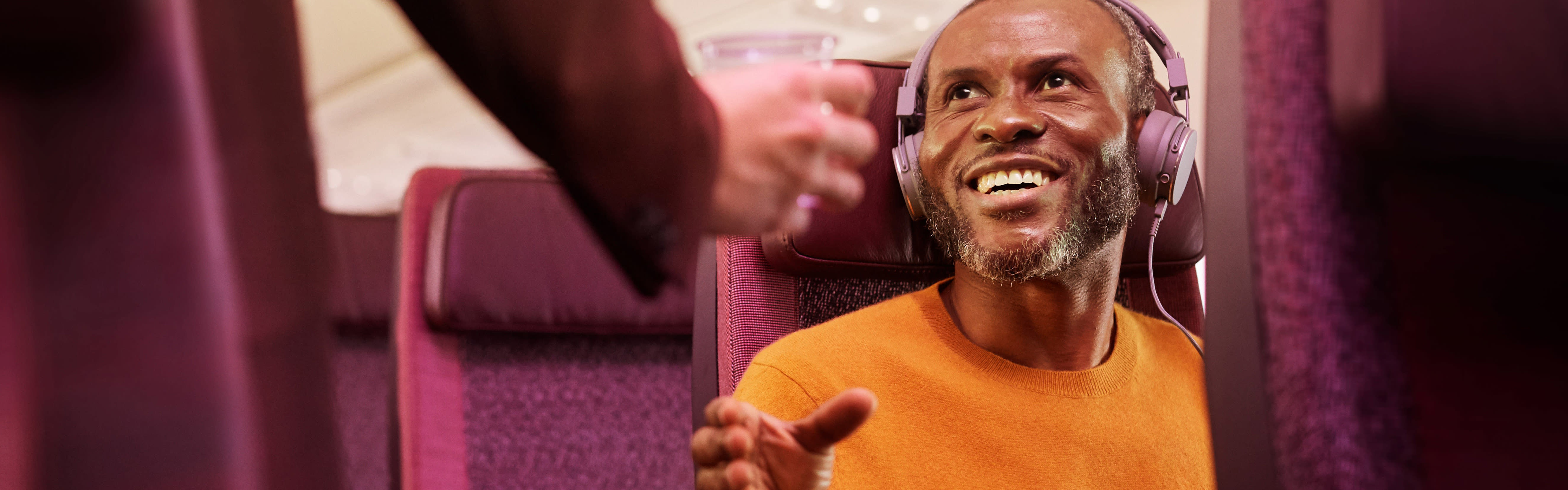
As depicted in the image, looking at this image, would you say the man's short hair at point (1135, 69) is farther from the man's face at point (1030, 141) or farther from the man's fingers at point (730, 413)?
the man's fingers at point (730, 413)

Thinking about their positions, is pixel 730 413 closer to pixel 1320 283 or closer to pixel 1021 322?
pixel 1320 283

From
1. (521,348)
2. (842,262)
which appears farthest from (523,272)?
(842,262)

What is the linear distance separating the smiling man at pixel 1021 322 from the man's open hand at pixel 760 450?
23cm

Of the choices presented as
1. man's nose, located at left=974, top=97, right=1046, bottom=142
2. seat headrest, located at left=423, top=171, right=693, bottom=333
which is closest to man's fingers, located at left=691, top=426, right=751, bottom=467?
man's nose, located at left=974, top=97, right=1046, bottom=142

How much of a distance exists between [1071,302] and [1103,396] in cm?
13

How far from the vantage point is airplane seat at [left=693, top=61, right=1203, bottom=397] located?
1.01 meters

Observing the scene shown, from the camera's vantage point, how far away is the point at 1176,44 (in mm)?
3350

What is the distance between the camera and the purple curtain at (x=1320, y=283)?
13.1 inches

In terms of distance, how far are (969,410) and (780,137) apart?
614 millimetres

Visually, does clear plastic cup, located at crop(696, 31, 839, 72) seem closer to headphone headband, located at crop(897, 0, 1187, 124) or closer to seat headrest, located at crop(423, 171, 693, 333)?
headphone headband, located at crop(897, 0, 1187, 124)

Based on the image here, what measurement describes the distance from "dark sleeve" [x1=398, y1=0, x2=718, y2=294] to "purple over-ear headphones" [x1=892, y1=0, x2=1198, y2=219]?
632mm

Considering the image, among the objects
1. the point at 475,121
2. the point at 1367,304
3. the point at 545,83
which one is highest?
the point at 545,83

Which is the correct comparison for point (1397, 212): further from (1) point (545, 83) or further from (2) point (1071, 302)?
(2) point (1071, 302)

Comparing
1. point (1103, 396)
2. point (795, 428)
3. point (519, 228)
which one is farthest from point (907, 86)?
point (519, 228)
